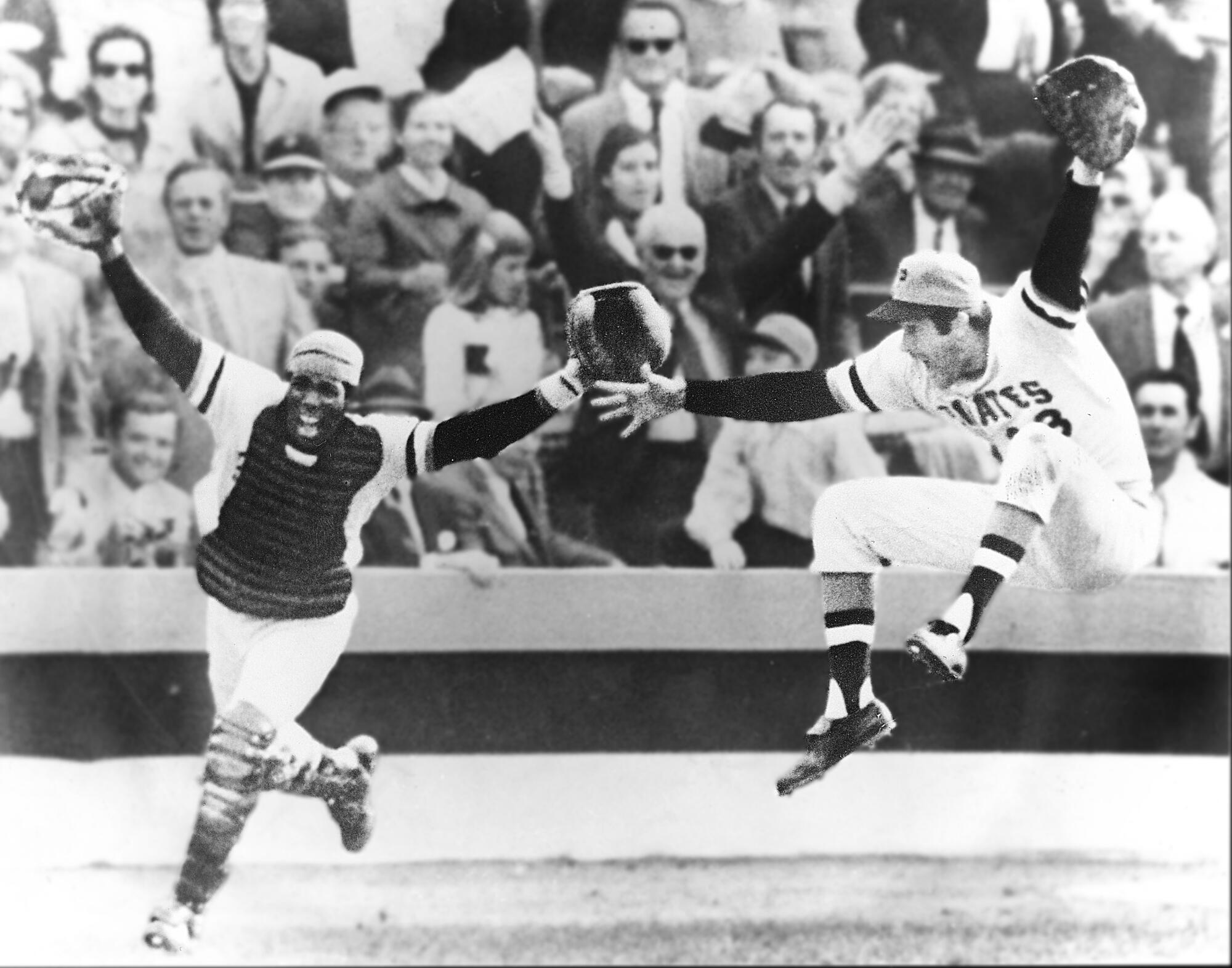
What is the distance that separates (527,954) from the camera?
11.8 ft

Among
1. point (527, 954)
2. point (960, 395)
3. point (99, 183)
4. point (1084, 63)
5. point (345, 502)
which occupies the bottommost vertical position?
point (527, 954)

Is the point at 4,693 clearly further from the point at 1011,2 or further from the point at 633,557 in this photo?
the point at 1011,2

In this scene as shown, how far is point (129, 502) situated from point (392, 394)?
750mm

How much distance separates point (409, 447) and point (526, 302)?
50 centimetres

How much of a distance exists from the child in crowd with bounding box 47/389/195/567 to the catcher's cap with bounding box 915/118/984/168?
7.01 ft

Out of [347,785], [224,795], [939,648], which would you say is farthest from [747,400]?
[224,795]

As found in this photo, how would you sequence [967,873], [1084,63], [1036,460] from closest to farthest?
[1036,460]
[1084,63]
[967,873]

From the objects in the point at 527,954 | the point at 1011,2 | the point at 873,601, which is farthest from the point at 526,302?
the point at 527,954

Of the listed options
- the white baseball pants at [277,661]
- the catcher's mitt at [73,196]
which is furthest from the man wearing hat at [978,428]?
the catcher's mitt at [73,196]

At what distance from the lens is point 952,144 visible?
3533 mm

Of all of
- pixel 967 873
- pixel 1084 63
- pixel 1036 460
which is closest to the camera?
pixel 1036 460

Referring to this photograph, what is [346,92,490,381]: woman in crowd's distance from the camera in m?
3.42

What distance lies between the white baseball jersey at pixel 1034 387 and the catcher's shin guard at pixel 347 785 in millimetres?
1684

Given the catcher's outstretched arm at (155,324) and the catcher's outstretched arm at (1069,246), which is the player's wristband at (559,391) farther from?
the catcher's outstretched arm at (1069,246)
